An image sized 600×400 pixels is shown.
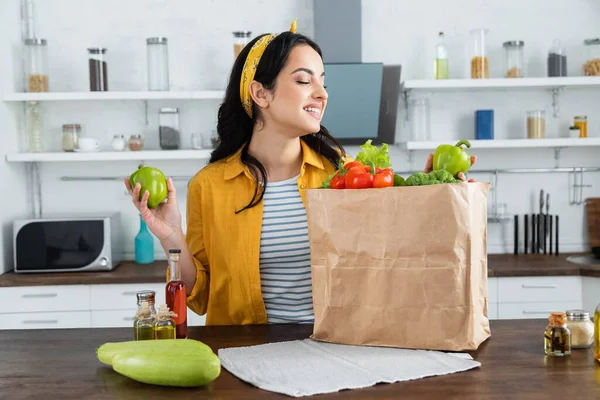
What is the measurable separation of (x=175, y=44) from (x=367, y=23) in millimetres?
1082

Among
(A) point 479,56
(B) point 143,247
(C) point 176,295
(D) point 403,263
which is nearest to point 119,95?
(B) point 143,247

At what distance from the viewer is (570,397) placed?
3.99 feet

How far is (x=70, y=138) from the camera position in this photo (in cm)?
384

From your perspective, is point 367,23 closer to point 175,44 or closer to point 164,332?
point 175,44

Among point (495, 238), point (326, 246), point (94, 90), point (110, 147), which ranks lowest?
point (495, 238)

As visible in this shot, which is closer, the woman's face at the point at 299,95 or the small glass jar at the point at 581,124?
the woman's face at the point at 299,95

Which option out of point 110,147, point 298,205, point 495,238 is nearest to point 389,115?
point 495,238

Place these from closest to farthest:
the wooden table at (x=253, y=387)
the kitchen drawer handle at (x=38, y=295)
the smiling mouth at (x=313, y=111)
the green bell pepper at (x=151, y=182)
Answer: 1. the wooden table at (x=253, y=387)
2. the green bell pepper at (x=151, y=182)
3. the smiling mouth at (x=313, y=111)
4. the kitchen drawer handle at (x=38, y=295)

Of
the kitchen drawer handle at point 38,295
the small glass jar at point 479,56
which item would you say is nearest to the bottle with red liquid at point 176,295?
the kitchen drawer handle at point 38,295

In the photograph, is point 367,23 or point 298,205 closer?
point 298,205

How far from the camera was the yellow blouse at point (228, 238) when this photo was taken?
76.2 inches

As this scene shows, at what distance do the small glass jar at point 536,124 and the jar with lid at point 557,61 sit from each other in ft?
0.72

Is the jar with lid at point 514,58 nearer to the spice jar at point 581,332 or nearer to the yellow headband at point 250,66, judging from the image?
the yellow headband at point 250,66

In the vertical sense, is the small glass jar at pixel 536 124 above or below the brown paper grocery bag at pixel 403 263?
above
